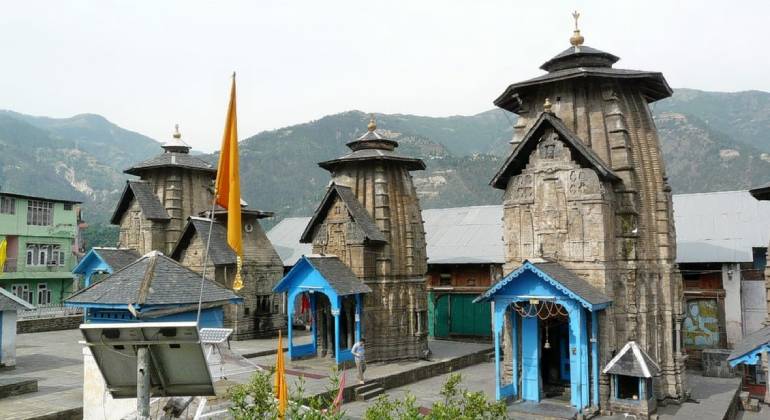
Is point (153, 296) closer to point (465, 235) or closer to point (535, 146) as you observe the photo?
point (535, 146)

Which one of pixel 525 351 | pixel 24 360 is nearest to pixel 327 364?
pixel 525 351

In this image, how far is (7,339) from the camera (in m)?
23.9

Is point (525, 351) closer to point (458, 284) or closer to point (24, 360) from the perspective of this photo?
point (458, 284)

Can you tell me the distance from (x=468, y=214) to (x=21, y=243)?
3264 centimetres

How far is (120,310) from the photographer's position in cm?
1709

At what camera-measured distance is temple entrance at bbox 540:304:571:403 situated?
21177 mm

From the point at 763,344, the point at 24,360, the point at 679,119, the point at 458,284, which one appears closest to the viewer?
the point at 763,344

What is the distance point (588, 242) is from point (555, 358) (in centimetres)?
487

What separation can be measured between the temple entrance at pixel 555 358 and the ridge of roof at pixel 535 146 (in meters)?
5.35

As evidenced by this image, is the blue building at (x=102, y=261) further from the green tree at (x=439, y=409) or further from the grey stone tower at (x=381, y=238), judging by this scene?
the green tree at (x=439, y=409)

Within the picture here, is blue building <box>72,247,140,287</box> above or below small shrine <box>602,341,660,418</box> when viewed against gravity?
above

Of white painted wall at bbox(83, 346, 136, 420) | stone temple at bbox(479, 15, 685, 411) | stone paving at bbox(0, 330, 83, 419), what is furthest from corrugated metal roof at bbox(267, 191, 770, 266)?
white painted wall at bbox(83, 346, 136, 420)

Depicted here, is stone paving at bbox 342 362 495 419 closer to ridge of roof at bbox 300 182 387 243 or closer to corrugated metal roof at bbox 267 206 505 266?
ridge of roof at bbox 300 182 387 243

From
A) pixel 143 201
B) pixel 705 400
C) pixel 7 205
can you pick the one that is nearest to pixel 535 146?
pixel 705 400
